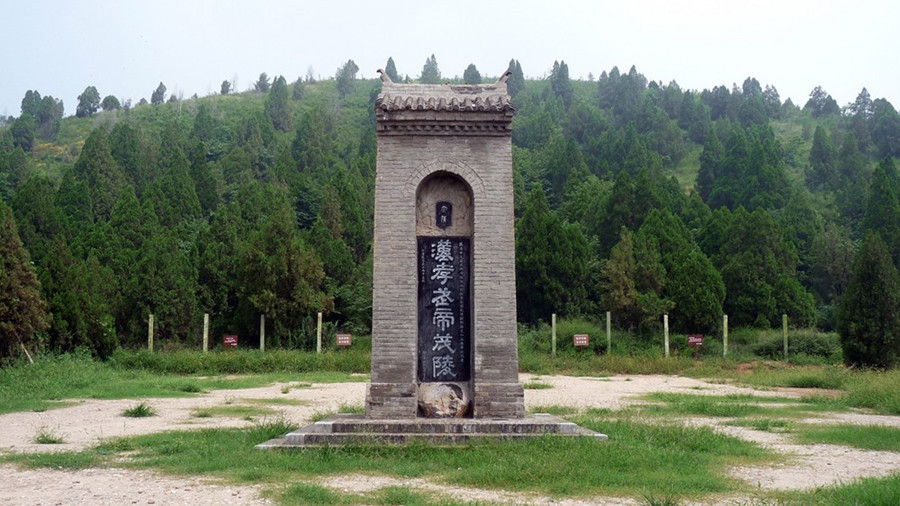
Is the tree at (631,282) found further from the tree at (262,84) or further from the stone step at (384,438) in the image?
the tree at (262,84)

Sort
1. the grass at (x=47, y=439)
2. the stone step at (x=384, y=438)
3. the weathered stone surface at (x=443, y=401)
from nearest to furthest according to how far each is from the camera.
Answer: the stone step at (x=384, y=438)
the grass at (x=47, y=439)
the weathered stone surface at (x=443, y=401)

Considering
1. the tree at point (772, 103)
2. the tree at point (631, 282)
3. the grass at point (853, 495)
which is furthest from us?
the tree at point (772, 103)

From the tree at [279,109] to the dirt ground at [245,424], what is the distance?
58462 mm

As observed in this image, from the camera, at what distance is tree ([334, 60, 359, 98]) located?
99188mm

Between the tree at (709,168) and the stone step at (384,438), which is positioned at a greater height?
the tree at (709,168)

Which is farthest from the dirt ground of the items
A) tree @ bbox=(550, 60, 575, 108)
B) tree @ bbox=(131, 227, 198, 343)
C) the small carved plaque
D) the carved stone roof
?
tree @ bbox=(550, 60, 575, 108)

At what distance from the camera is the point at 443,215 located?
9500 millimetres

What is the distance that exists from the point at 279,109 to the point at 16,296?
5792cm

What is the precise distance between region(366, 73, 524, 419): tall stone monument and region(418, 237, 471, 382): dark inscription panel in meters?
0.01

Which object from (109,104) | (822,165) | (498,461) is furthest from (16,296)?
(109,104)

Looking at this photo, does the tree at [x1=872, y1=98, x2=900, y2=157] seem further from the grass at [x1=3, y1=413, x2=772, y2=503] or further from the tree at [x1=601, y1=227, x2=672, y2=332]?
the grass at [x1=3, y1=413, x2=772, y2=503]

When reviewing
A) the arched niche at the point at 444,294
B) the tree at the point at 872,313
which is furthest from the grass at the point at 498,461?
the tree at the point at 872,313

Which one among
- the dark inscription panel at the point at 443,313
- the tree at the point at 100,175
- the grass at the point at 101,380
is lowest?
the grass at the point at 101,380

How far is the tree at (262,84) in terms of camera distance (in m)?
99.9
